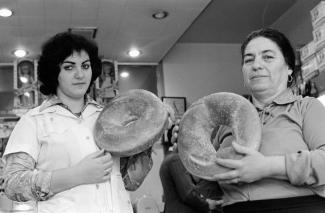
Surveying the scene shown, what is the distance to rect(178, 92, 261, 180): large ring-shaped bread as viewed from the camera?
1.29 m

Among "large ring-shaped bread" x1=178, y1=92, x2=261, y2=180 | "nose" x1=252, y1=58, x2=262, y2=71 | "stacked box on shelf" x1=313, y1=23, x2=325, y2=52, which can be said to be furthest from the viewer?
"stacked box on shelf" x1=313, y1=23, x2=325, y2=52

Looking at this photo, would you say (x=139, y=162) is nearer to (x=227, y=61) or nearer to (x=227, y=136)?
(x=227, y=136)

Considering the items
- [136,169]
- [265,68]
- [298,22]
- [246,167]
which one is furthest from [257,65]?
[298,22]

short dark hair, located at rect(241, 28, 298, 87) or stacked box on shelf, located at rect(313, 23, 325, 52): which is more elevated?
stacked box on shelf, located at rect(313, 23, 325, 52)

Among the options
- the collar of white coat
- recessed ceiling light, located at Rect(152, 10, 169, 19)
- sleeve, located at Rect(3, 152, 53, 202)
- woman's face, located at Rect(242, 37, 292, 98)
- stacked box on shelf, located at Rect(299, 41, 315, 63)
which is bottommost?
sleeve, located at Rect(3, 152, 53, 202)

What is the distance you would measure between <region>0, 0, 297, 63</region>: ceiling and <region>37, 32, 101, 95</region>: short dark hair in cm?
227

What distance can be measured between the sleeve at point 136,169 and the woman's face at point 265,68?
0.42 m

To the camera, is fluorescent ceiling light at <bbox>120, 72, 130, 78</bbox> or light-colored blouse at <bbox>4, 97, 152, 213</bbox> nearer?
light-colored blouse at <bbox>4, 97, 152, 213</bbox>

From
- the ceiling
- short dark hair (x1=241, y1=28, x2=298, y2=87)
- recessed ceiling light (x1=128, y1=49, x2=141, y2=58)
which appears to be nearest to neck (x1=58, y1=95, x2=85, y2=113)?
short dark hair (x1=241, y1=28, x2=298, y2=87)

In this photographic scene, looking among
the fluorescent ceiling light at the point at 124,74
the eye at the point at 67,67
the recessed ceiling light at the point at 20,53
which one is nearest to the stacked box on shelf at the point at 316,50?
the eye at the point at 67,67

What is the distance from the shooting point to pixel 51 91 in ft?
5.25

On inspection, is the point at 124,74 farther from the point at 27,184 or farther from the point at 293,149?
the point at 293,149

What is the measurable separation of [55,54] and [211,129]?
58 centimetres

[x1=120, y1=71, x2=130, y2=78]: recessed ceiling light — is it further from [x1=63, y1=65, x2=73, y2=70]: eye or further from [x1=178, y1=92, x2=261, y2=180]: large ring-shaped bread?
[x1=178, y1=92, x2=261, y2=180]: large ring-shaped bread
